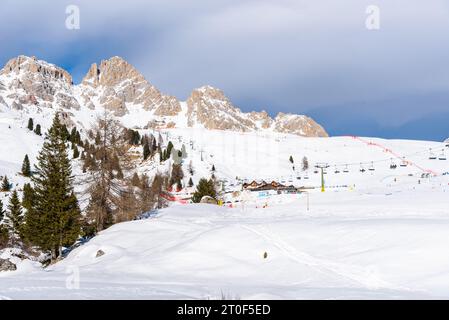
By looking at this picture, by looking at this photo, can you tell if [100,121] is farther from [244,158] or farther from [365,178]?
[244,158]

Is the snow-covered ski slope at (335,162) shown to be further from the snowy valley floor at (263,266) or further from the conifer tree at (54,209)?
the snowy valley floor at (263,266)

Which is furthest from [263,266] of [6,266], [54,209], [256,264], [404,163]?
[404,163]

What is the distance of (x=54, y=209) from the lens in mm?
32375

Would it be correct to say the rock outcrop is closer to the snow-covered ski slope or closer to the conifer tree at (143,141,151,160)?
the snow-covered ski slope

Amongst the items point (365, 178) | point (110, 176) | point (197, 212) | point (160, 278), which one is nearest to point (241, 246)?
point (160, 278)

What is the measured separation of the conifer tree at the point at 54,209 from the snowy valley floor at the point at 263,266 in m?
5.27

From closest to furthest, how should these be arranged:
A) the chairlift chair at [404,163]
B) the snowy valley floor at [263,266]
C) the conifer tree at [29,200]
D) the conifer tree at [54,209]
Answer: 1. the snowy valley floor at [263,266]
2. the conifer tree at [54,209]
3. the conifer tree at [29,200]
4. the chairlift chair at [404,163]

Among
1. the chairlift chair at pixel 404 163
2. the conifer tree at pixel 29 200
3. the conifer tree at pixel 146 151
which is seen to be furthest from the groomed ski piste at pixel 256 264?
the conifer tree at pixel 146 151

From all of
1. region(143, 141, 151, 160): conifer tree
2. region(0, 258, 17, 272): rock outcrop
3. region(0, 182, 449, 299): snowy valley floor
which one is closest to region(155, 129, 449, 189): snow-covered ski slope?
region(143, 141, 151, 160): conifer tree

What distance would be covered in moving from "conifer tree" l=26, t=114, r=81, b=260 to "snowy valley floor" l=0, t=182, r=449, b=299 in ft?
17.3

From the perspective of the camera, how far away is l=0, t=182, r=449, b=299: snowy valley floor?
12.4 metres

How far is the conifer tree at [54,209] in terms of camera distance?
3145cm

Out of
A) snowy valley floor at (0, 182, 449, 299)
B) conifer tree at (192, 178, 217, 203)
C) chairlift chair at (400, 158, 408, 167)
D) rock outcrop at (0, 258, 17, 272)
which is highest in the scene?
chairlift chair at (400, 158, 408, 167)
